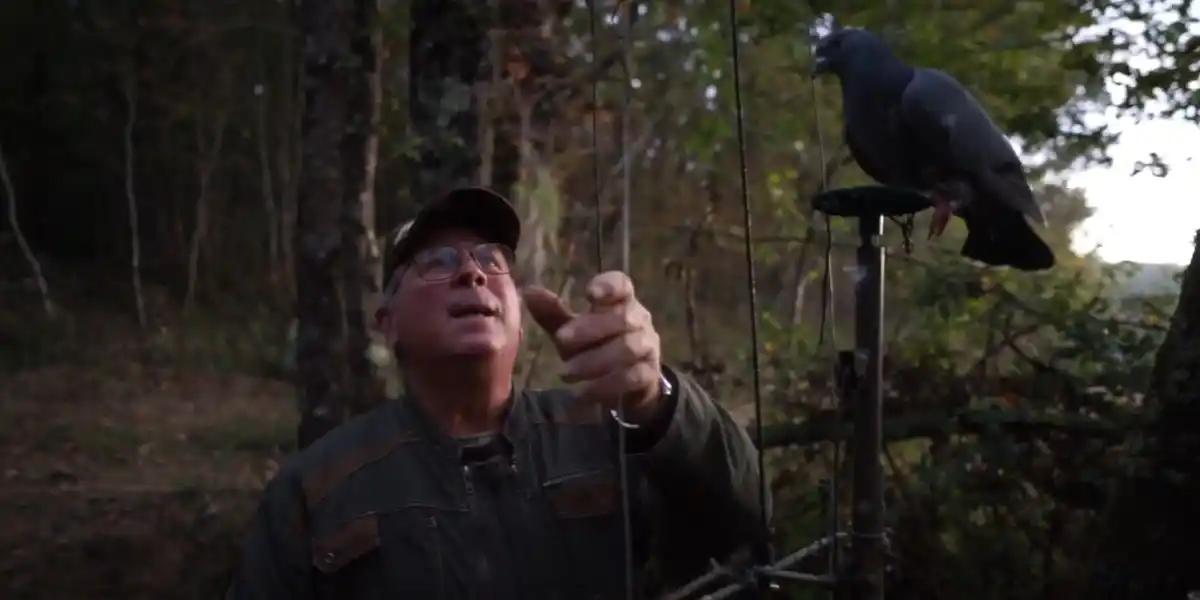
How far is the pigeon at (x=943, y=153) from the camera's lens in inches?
72.2

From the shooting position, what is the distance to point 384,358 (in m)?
5.64

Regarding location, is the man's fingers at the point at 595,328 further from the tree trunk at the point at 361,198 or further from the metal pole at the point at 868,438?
the tree trunk at the point at 361,198

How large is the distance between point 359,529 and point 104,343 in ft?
43.8

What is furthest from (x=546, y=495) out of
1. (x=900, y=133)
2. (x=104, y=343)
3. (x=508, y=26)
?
(x=104, y=343)

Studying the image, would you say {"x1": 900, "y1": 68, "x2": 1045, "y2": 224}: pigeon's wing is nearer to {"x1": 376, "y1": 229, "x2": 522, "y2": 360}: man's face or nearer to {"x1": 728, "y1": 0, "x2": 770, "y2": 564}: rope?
{"x1": 728, "y1": 0, "x2": 770, "y2": 564}: rope

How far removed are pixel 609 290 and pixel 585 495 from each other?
0.47 meters

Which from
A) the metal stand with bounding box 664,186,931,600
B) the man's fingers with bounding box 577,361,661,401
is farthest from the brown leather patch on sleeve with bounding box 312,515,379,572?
the metal stand with bounding box 664,186,931,600

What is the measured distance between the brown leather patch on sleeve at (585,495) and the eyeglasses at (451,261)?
1.08 ft

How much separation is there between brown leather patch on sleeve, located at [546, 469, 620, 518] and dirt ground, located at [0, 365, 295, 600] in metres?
3.92

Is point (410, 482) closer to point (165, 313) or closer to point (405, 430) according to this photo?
point (405, 430)

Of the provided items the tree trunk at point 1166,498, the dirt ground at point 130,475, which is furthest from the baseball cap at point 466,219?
the dirt ground at point 130,475

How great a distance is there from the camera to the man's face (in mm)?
1638

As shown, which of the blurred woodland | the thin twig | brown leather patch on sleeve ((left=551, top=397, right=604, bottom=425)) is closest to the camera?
brown leather patch on sleeve ((left=551, top=397, right=604, bottom=425))

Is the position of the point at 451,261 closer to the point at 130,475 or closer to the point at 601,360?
the point at 601,360
